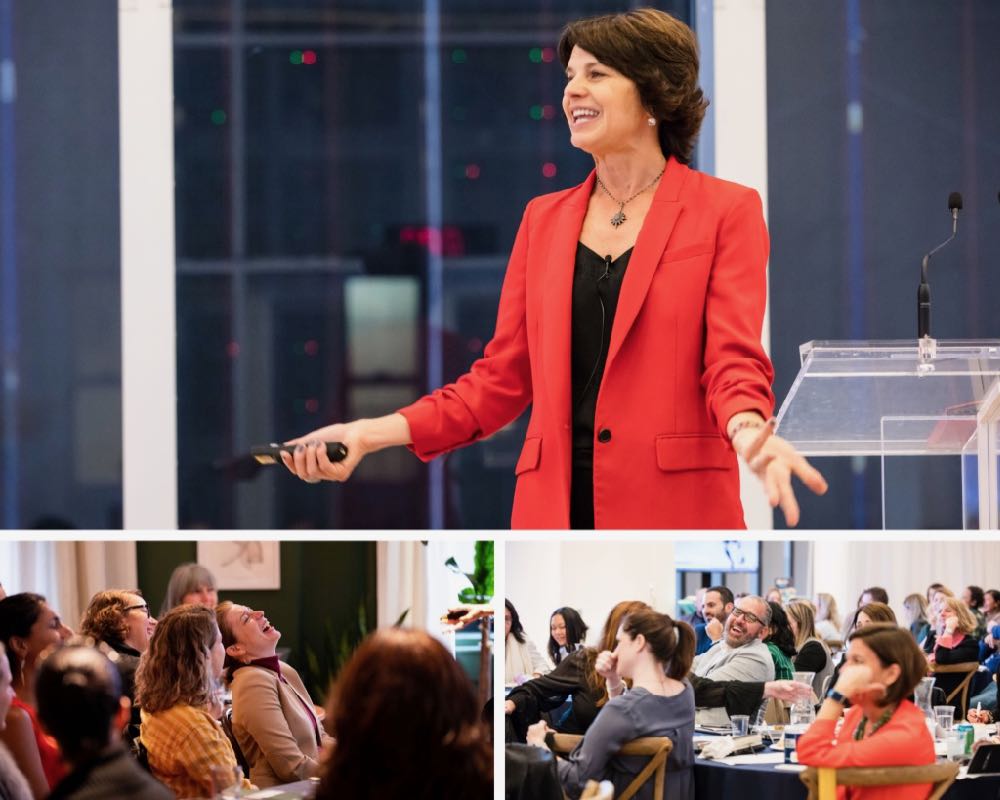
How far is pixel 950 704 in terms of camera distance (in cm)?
197

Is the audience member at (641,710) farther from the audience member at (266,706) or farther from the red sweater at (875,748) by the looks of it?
the audience member at (266,706)

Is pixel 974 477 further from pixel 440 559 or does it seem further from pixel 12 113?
pixel 12 113

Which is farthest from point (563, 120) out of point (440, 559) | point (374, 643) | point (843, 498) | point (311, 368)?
point (374, 643)

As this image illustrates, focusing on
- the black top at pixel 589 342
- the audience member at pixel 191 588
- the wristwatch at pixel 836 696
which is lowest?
the wristwatch at pixel 836 696

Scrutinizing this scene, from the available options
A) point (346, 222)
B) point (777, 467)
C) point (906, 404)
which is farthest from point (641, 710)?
point (346, 222)

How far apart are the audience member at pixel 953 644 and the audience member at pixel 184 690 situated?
92 cm

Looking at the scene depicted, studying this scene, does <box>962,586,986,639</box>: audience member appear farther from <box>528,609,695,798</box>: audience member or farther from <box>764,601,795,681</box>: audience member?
<box>528,609,695,798</box>: audience member

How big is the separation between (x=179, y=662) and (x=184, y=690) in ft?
0.13

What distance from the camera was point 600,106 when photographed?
244 centimetres

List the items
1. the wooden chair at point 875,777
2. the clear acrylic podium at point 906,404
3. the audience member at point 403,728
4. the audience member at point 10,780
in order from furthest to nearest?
the clear acrylic podium at point 906,404 → the wooden chair at point 875,777 → the audience member at point 10,780 → the audience member at point 403,728

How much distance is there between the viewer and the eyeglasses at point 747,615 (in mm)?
2000

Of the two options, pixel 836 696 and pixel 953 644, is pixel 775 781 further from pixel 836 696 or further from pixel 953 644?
pixel 953 644

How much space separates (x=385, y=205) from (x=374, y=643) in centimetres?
393

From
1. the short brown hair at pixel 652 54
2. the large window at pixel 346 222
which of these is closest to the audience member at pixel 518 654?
the short brown hair at pixel 652 54
